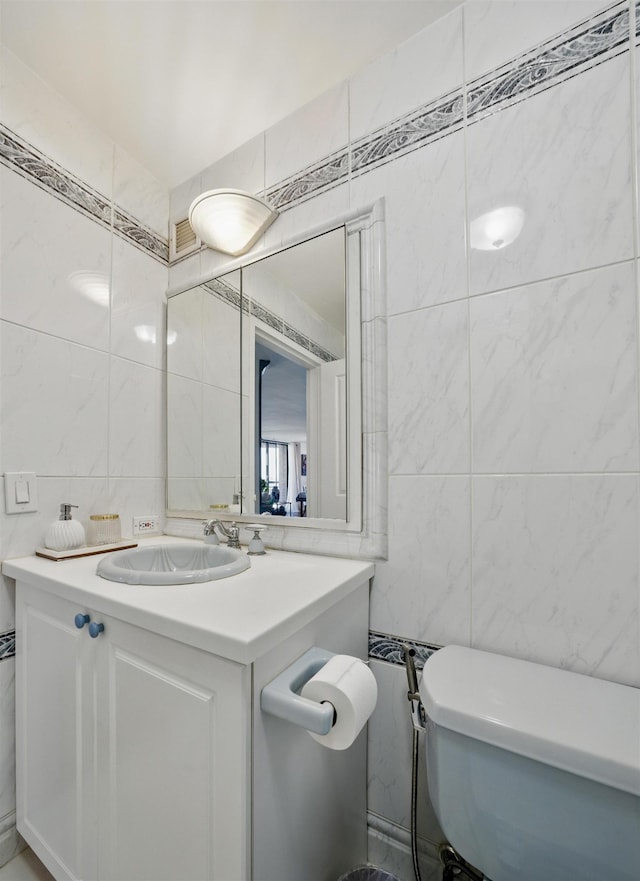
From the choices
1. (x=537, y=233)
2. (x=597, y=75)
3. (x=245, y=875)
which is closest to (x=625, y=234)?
(x=537, y=233)

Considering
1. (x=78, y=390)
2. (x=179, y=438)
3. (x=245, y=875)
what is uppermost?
(x=78, y=390)

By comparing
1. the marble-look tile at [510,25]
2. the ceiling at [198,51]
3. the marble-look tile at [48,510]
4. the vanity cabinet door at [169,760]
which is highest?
the ceiling at [198,51]

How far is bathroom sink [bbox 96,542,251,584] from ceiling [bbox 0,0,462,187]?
4.95 ft

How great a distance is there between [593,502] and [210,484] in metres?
1.24

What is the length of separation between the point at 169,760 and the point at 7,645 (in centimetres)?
74

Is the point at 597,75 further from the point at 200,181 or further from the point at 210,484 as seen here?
the point at 210,484

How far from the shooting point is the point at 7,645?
3.64ft

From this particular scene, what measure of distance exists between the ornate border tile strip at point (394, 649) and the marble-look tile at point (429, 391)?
46cm

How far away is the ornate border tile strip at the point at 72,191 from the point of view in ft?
3.84

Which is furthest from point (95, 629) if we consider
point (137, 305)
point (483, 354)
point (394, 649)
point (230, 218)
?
point (230, 218)

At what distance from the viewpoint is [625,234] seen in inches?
32.0

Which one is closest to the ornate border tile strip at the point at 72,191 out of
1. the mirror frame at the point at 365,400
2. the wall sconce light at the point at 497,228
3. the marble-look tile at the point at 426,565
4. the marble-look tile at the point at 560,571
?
the mirror frame at the point at 365,400

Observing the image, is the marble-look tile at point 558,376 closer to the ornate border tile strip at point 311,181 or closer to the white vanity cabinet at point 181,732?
the white vanity cabinet at point 181,732

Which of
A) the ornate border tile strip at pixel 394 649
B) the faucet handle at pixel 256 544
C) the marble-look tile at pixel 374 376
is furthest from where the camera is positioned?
the faucet handle at pixel 256 544
